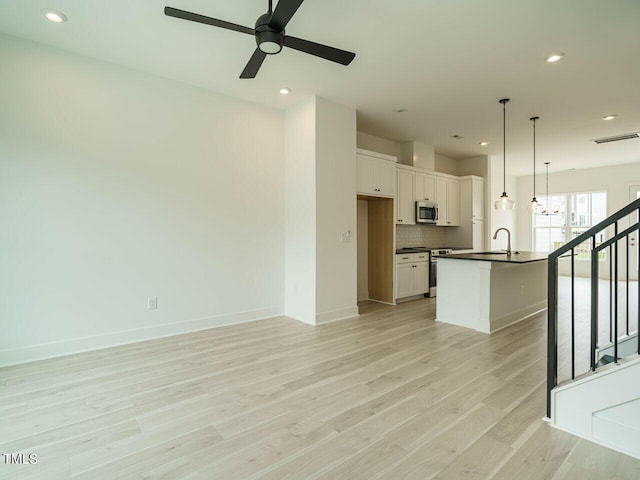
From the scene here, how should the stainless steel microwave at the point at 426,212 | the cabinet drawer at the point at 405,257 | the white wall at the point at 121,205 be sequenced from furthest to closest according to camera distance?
1. the stainless steel microwave at the point at 426,212
2. the cabinet drawer at the point at 405,257
3. the white wall at the point at 121,205

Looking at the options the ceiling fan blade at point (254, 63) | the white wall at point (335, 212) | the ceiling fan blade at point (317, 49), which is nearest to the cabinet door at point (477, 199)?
the white wall at point (335, 212)

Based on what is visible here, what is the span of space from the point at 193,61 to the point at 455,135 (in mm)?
4555

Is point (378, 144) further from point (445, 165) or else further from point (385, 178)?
point (445, 165)

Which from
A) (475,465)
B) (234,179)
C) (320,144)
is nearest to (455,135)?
(320,144)

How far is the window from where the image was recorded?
879 centimetres

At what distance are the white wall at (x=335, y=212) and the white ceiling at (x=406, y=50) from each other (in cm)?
33

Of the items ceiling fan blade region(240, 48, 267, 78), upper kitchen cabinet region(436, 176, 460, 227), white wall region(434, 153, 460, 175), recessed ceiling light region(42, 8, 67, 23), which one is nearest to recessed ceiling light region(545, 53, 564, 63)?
ceiling fan blade region(240, 48, 267, 78)

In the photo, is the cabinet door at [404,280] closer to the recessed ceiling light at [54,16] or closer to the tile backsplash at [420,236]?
the tile backsplash at [420,236]

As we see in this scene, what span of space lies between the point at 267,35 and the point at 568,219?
10161mm

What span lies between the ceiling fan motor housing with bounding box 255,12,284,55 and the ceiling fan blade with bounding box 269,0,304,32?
0.10ft

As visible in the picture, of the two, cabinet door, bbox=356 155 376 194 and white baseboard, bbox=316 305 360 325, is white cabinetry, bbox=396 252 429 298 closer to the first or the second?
white baseboard, bbox=316 305 360 325

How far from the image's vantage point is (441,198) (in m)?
6.72

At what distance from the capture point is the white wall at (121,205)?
9.99 ft

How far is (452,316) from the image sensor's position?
4.41 meters
